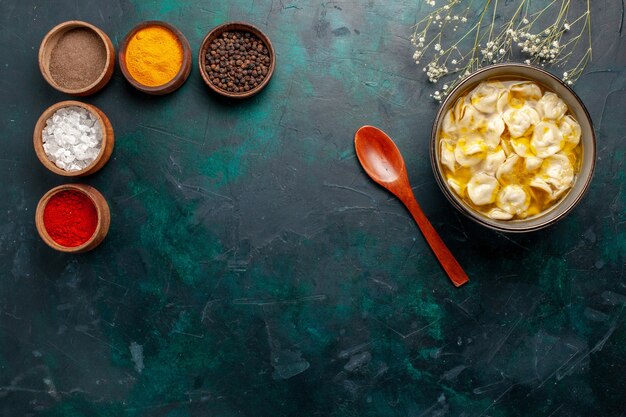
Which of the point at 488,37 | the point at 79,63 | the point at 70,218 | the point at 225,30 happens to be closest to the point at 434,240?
the point at 488,37

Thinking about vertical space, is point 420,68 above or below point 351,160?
above

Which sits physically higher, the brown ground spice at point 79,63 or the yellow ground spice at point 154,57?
the yellow ground spice at point 154,57

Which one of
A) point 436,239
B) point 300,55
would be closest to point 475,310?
point 436,239

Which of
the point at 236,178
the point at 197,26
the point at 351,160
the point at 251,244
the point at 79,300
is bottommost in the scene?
the point at 79,300

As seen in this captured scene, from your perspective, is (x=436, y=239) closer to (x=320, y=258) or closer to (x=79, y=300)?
(x=320, y=258)

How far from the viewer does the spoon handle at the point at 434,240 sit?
6.73 ft

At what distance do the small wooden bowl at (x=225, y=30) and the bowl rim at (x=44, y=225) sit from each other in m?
0.57

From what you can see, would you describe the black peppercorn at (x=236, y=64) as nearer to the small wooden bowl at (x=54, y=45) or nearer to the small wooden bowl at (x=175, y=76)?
the small wooden bowl at (x=175, y=76)

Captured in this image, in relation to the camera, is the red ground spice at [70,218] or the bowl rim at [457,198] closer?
the bowl rim at [457,198]

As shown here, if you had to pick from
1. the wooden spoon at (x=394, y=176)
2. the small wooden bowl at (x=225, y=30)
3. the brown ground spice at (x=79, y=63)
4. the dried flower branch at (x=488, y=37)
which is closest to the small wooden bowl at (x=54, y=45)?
the brown ground spice at (x=79, y=63)

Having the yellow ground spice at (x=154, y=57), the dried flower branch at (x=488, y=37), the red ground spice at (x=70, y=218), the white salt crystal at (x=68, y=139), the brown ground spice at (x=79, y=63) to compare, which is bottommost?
the red ground spice at (x=70, y=218)

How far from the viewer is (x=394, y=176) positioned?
6.73 ft

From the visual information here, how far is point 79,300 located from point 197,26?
3.55 feet

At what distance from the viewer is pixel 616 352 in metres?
2.09
